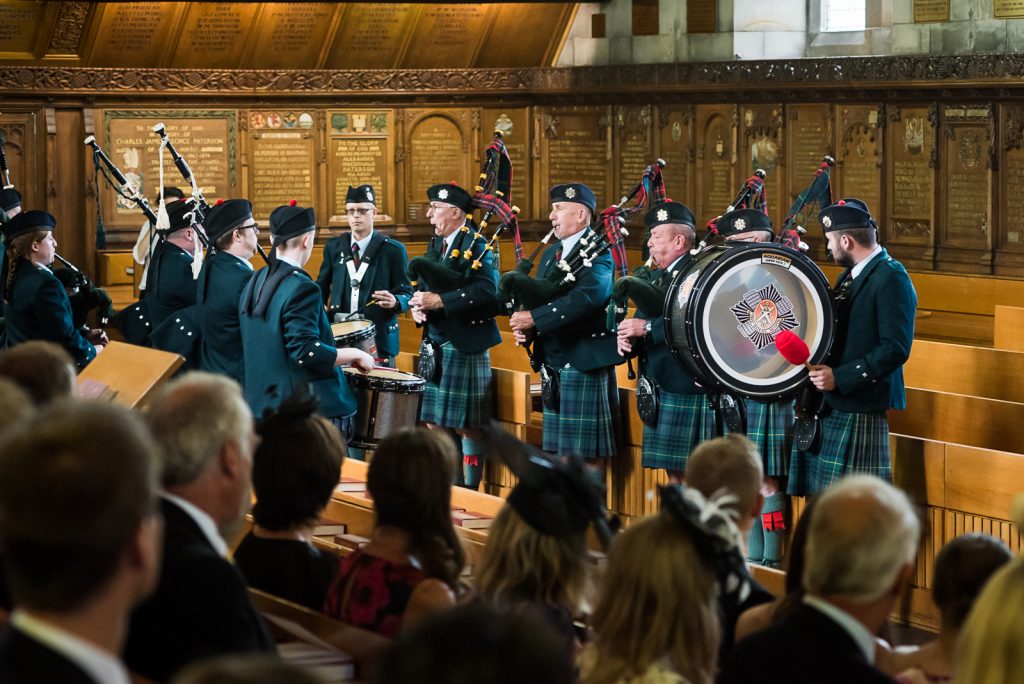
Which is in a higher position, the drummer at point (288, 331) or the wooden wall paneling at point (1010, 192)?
the wooden wall paneling at point (1010, 192)

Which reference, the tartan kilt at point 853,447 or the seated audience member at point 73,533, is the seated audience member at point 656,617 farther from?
the tartan kilt at point 853,447

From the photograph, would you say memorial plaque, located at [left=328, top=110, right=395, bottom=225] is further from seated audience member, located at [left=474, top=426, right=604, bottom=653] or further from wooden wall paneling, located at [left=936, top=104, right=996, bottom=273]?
seated audience member, located at [left=474, top=426, right=604, bottom=653]

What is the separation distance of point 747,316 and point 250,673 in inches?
185

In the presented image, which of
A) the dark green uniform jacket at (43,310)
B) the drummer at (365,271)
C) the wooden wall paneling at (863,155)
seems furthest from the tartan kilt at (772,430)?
the wooden wall paneling at (863,155)

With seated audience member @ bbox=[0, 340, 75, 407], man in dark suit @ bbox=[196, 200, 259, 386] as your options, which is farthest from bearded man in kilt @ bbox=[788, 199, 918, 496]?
seated audience member @ bbox=[0, 340, 75, 407]

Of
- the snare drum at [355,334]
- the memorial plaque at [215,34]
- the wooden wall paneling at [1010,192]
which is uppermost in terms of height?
the memorial plaque at [215,34]

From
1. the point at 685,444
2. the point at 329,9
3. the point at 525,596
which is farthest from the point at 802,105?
the point at 525,596

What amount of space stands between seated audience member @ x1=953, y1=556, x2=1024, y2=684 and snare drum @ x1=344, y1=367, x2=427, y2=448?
4.76 meters

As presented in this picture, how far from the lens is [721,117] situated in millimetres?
11898

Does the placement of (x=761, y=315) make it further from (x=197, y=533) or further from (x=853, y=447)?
(x=197, y=533)

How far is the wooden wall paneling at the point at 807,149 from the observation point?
1126 centimetres

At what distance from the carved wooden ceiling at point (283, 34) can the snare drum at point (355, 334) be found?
18.1 ft

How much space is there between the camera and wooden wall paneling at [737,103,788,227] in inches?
454

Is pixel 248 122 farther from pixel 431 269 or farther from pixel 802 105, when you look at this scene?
pixel 431 269
